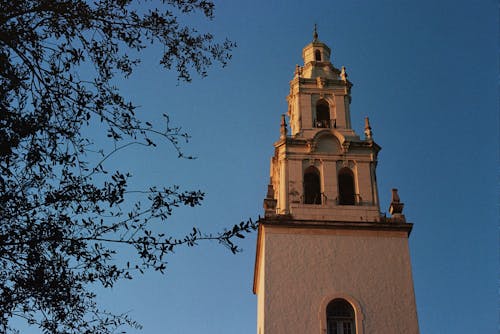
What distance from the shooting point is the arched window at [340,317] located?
1945 centimetres

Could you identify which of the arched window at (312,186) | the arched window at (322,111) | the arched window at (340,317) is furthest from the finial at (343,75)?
the arched window at (340,317)

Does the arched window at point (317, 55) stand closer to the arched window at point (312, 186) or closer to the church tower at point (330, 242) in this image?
the church tower at point (330, 242)

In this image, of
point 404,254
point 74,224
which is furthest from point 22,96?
point 404,254

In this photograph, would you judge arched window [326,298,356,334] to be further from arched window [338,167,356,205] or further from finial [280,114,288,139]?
finial [280,114,288,139]

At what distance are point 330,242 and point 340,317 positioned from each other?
102 inches

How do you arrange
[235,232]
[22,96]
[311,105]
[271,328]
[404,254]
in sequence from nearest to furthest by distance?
[22,96]
[235,232]
[271,328]
[404,254]
[311,105]

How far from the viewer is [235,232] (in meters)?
8.62

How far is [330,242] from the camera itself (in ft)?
69.3

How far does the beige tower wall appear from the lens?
19375mm

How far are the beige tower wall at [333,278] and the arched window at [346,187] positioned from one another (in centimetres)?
204

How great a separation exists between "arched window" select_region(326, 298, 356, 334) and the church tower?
0.03 m

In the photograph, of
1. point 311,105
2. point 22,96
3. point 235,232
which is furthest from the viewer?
point 311,105

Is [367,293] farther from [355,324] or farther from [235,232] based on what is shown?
[235,232]

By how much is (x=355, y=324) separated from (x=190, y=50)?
12708mm
